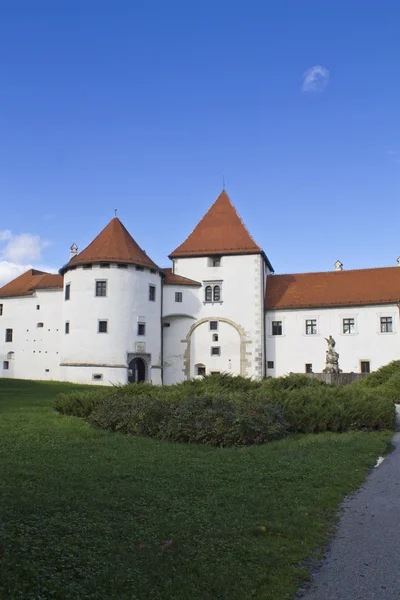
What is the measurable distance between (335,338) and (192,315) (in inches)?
402

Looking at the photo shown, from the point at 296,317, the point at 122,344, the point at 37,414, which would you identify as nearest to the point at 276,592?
the point at 37,414

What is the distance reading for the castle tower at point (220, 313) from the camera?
40.2 meters

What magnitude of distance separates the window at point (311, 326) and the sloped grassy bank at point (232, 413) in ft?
76.6

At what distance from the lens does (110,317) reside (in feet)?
124

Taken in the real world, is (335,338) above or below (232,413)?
above

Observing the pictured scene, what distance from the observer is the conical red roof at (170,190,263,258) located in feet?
137

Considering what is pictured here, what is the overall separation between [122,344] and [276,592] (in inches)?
1319

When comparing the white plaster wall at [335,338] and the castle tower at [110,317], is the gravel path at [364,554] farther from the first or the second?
the white plaster wall at [335,338]

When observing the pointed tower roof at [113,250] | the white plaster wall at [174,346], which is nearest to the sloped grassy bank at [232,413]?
the pointed tower roof at [113,250]

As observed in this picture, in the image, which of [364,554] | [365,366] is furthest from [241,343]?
[364,554]

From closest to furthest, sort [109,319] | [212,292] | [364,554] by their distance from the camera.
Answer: [364,554]
[109,319]
[212,292]

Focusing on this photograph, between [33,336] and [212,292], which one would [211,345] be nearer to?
[212,292]

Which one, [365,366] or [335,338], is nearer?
[365,366]

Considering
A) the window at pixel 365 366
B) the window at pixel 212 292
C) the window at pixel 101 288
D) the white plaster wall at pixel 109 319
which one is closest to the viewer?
the white plaster wall at pixel 109 319
